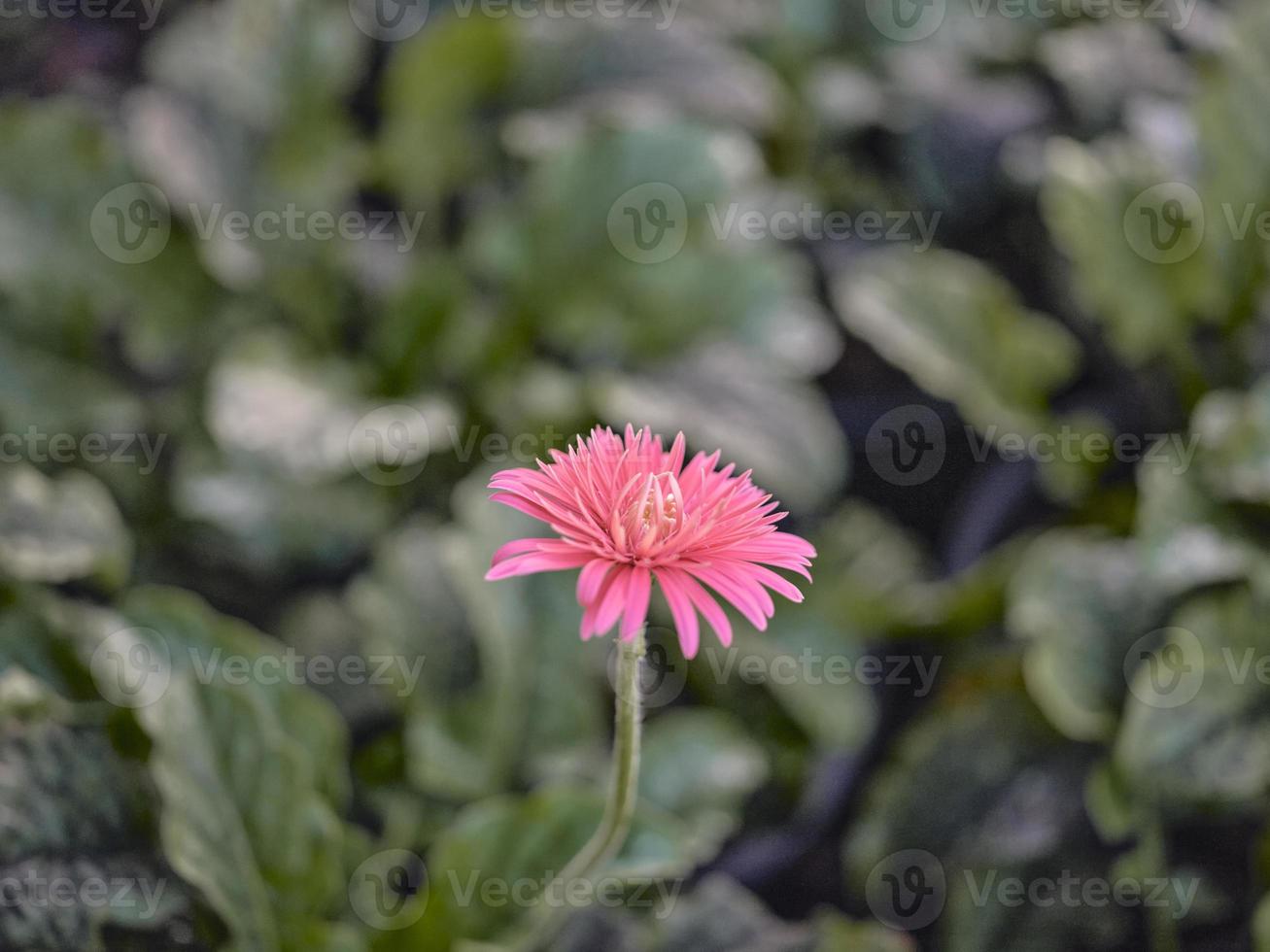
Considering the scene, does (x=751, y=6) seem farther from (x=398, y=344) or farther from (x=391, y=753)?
(x=391, y=753)

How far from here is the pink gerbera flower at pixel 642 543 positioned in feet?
1.78

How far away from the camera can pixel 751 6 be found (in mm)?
2033

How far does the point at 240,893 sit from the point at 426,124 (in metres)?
1.20

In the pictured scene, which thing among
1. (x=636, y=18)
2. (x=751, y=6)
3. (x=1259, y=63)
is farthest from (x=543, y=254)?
(x=1259, y=63)
